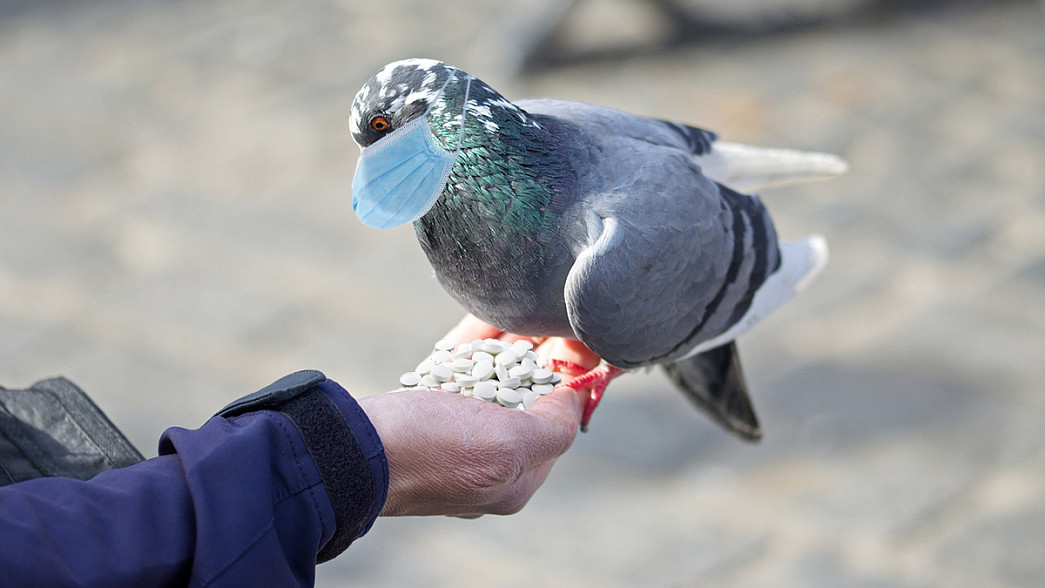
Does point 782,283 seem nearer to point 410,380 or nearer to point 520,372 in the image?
point 520,372

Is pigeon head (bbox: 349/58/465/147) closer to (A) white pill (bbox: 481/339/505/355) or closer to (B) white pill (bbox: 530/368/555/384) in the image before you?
(A) white pill (bbox: 481/339/505/355)

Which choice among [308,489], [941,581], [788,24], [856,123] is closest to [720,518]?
[941,581]

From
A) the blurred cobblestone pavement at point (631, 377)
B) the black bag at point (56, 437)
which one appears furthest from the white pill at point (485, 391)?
the blurred cobblestone pavement at point (631, 377)

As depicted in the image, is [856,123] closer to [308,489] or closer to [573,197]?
[573,197]

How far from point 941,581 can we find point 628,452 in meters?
1.28

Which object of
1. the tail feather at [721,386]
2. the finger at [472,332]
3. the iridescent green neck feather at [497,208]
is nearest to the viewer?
the iridescent green neck feather at [497,208]

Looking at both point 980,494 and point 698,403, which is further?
point 980,494

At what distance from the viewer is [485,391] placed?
2.26m

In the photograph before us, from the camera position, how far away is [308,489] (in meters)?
1.73

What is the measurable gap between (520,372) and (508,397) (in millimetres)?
80

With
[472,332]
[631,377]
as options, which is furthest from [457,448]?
[631,377]

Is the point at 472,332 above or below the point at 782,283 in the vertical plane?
above

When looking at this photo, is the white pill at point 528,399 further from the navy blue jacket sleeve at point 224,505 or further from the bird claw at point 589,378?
the navy blue jacket sleeve at point 224,505

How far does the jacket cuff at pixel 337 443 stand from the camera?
1759mm
